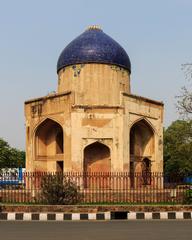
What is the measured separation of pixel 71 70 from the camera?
23.1 m

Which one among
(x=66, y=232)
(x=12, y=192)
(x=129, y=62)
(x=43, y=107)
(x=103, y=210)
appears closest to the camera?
(x=66, y=232)

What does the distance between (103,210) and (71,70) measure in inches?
494

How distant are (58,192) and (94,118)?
847 cm

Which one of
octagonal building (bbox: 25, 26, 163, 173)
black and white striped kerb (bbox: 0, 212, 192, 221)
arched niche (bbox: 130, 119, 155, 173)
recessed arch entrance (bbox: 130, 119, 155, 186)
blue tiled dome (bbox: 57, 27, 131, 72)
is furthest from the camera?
arched niche (bbox: 130, 119, 155, 173)

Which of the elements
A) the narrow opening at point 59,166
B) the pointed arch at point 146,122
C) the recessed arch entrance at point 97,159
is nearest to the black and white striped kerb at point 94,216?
the recessed arch entrance at point 97,159

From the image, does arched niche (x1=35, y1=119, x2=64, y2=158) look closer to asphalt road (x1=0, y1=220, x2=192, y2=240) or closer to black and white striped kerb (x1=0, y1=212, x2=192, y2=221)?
black and white striped kerb (x1=0, y1=212, x2=192, y2=221)

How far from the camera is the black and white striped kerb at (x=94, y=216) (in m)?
10.8

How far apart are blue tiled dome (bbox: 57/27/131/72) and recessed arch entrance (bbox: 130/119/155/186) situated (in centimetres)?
360

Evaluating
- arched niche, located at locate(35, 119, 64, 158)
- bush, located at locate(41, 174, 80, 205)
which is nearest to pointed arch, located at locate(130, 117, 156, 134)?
arched niche, located at locate(35, 119, 64, 158)

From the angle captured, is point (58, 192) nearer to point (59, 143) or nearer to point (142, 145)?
point (59, 143)

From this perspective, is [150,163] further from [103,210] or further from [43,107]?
[103,210]

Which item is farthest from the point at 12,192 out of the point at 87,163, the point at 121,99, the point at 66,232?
the point at 66,232

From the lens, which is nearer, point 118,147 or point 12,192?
point 12,192

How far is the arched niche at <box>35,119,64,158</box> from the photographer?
23.6 m
